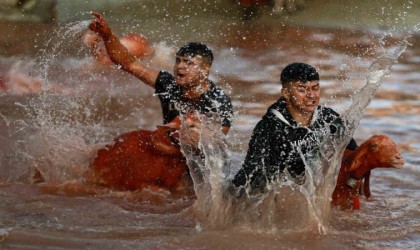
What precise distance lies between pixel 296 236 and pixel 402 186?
1.64 meters

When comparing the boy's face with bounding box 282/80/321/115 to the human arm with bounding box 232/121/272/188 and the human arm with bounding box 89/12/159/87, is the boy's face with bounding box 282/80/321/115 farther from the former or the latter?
the human arm with bounding box 89/12/159/87

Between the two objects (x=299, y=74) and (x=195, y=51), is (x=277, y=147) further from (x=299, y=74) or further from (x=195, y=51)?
(x=195, y=51)

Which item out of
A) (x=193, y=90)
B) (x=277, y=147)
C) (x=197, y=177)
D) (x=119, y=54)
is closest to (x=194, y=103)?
(x=193, y=90)

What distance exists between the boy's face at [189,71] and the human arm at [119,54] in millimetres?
408

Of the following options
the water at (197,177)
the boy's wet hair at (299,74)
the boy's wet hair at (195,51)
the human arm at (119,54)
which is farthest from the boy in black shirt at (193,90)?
the boy's wet hair at (299,74)

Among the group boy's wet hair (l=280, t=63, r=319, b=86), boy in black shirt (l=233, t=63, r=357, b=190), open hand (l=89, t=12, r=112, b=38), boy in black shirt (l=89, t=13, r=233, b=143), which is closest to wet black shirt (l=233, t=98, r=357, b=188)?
boy in black shirt (l=233, t=63, r=357, b=190)

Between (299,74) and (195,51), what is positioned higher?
(195,51)

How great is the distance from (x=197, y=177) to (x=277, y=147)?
537mm

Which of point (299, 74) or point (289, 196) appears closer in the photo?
point (289, 196)

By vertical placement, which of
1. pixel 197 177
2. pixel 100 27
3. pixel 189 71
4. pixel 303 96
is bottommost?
pixel 197 177

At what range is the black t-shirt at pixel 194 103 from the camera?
17.1 ft

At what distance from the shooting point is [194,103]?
5.27m

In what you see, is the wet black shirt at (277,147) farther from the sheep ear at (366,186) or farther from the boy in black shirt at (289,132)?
the sheep ear at (366,186)

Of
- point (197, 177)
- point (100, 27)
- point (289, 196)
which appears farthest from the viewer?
point (100, 27)
